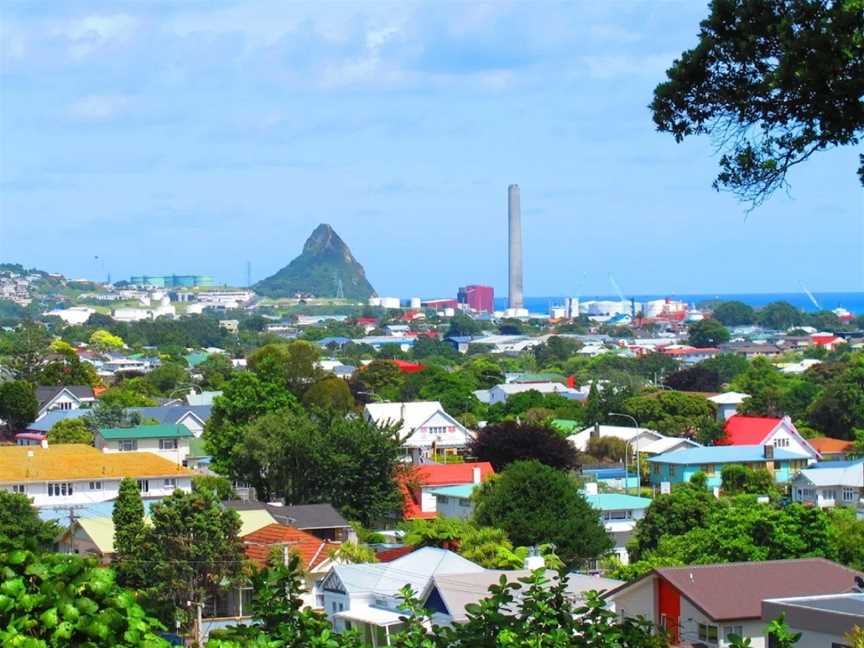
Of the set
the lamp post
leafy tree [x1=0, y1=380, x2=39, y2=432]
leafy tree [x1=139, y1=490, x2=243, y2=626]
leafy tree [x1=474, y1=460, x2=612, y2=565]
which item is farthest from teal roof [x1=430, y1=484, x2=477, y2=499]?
leafy tree [x1=0, y1=380, x2=39, y2=432]

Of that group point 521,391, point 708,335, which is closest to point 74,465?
point 521,391

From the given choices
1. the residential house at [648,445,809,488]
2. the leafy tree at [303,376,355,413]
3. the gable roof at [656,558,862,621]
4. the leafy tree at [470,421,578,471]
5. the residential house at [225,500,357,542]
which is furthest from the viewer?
the leafy tree at [303,376,355,413]

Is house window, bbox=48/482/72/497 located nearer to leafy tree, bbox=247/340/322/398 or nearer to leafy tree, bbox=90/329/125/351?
leafy tree, bbox=247/340/322/398

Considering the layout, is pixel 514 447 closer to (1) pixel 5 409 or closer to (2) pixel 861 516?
(2) pixel 861 516

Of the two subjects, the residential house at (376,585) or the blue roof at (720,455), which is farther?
the blue roof at (720,455)

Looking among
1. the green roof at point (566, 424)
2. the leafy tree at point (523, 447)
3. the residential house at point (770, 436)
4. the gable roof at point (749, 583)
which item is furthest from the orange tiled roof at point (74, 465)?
the gable roof at point (749, 583)

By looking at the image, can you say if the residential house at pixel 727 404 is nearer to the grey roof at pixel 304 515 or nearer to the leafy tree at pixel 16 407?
the leafy tree at pixel 16 407
